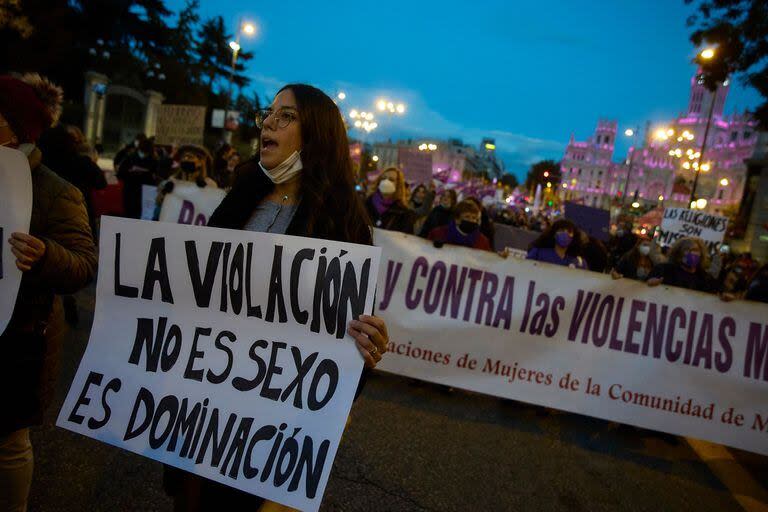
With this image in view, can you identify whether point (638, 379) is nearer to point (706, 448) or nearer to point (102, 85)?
point (706, 448)

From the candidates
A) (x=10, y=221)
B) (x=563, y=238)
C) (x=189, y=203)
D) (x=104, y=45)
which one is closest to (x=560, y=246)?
(x=563, y=238)

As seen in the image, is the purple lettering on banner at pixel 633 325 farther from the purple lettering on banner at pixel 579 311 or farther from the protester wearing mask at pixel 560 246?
the protester wearing mask at pixel 560 246

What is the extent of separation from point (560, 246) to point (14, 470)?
193 inches

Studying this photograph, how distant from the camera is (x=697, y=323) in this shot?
444 cm

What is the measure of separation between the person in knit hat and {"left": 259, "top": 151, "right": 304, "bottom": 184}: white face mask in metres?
0.81

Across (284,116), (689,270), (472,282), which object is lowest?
(472,282)

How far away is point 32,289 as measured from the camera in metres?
2.03

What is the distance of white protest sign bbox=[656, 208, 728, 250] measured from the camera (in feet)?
36.1

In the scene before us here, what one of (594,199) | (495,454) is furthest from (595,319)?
(594,199)

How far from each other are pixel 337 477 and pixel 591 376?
7.89 ft

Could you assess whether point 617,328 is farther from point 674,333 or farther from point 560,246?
point 560,246

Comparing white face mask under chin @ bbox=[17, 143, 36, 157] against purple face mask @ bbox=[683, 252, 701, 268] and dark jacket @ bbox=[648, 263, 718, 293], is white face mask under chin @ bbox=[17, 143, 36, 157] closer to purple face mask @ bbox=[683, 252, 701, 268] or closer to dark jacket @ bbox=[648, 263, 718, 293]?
dark jacket @ bbox=[648, 263, 718, 293]

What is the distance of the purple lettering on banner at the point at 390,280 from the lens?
4.88 metres

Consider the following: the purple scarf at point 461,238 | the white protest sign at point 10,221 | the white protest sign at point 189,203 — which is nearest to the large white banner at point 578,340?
the purple scarf at point 461,238
